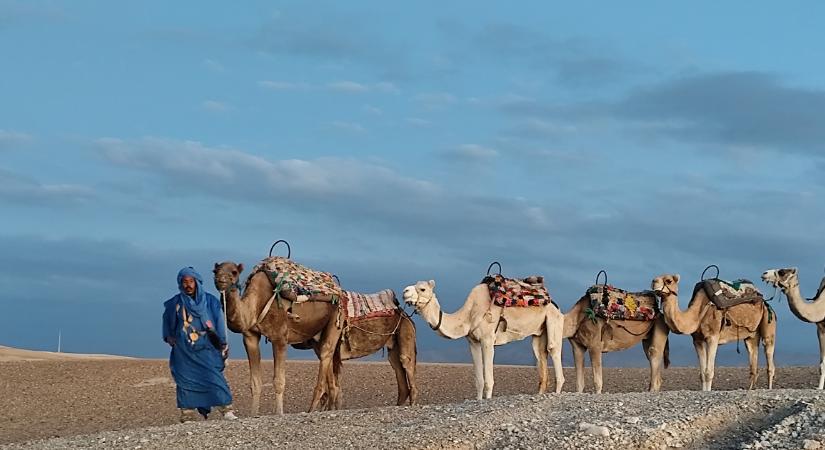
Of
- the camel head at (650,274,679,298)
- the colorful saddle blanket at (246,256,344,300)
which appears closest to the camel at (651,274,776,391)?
the camel head at (650,274,679,298)

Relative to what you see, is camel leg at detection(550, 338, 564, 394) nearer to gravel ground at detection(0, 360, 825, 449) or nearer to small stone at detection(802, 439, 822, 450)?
A: gravel ground at detection(0, 360, 825, 449)

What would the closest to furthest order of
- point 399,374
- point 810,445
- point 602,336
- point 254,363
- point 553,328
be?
point 810,445 → point 254,363 → point 399,374 → point 553,328 → point 602,336

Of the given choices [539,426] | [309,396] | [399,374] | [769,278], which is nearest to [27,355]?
[309,396]

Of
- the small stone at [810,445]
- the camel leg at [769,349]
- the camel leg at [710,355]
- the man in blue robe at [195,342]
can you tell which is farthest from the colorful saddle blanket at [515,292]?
the small stone at [810,445]

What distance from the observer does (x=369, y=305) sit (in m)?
17.9

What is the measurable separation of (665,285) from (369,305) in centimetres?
538

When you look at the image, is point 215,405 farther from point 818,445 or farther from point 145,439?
point 818,445

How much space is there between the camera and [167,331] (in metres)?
15.5

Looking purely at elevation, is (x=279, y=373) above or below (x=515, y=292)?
below

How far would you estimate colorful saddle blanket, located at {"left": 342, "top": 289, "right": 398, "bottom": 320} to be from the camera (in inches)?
695

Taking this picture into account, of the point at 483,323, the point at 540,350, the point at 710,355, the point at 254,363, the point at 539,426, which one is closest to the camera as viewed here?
the point at 539,426

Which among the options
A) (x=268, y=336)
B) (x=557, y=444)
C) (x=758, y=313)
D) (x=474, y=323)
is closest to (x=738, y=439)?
(x=557, y=444)

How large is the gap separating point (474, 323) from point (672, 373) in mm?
12150

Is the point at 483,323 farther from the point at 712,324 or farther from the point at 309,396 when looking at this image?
the point at 309,396
